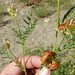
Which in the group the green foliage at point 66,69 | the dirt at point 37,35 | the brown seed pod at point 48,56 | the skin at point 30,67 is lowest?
the green foliage at point 66,69

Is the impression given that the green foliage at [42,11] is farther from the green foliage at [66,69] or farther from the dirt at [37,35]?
the green foliage at [66,69]

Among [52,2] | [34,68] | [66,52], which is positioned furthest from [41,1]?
[34,68]

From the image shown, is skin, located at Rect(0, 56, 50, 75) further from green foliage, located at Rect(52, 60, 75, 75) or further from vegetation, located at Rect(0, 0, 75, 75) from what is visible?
green foliage, located at Rect(52, 60, 75, 75)

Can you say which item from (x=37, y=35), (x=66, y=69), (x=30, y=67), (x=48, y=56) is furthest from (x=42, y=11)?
(x=48, y=56)

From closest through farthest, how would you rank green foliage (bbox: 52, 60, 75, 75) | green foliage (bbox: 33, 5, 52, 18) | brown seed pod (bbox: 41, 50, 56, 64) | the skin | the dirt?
brown seed pod (bbox: 41, 50, 56, 64) → the skin → green foliage (bbox: 52, 60, 75, 75) → the dirt → green foliage (bbox: 33, 5, 52, 18)

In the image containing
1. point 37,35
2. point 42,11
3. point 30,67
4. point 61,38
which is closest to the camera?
point 30,67

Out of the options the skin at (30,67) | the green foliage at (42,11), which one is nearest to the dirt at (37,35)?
the green foliage at (42,11)

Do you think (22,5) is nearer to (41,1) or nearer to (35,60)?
(41,1)

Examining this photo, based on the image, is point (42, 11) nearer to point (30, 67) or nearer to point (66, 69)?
point (66, 69)

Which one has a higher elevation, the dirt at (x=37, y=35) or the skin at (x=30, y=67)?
the skin at (x=30, y=67)

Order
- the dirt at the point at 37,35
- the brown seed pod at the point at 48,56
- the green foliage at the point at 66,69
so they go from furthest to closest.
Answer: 1. the dirt at the point at 37,35
2. the green foliage at the point at 66,69
3. the brown seed pod at the point at 48,56

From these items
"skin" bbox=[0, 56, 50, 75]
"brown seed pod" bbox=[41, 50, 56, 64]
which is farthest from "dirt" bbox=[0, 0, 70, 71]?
"brown seed pod" bbox=[41, 50, 56, 64]
